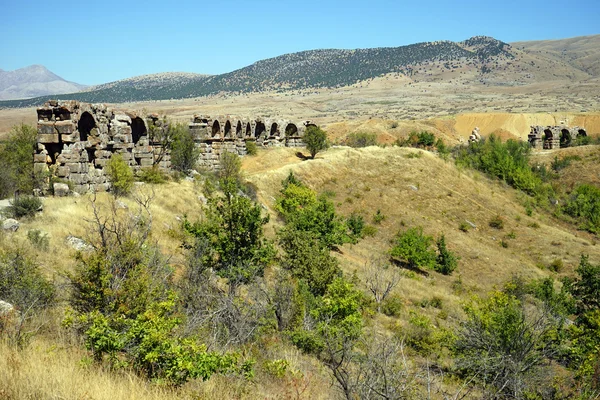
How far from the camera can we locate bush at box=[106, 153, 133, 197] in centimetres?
1766

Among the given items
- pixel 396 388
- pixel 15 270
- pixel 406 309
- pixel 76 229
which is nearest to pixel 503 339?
pixel 396 388

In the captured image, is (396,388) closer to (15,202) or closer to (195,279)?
(195,279)

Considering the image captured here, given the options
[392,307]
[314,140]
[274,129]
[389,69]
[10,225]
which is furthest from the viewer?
[389,69]

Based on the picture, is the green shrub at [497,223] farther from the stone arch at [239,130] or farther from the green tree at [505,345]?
the green tree at [505,345]

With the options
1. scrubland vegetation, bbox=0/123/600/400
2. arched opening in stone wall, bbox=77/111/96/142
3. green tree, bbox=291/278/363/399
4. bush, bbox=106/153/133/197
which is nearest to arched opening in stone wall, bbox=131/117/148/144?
scrubland vegetation, bbox=0/123/600/400

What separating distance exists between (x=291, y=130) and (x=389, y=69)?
113372 mm

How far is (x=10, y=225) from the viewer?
11992mm

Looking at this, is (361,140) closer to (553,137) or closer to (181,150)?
(553,137)

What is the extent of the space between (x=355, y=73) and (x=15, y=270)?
5723 inches

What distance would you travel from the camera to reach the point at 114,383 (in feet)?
15.7

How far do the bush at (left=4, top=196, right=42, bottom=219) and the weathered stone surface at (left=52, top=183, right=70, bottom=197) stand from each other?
99.9 inches

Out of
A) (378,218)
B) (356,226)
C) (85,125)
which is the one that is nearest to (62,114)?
(85,125)

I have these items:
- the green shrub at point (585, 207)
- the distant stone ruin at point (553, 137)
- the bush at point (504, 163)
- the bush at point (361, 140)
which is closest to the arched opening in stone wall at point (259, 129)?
the bush at point (361, 140)

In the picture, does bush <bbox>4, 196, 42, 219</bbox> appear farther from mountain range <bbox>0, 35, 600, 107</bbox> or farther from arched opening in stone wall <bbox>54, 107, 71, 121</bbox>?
mountain range <bbox>0, 35, 600, 107</bbox>
